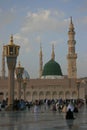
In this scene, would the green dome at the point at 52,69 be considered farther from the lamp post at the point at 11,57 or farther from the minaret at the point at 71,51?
the lamp post at the point at 11,57

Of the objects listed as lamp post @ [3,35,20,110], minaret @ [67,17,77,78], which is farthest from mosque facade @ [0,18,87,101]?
lamp post @ [3,35,20,110]

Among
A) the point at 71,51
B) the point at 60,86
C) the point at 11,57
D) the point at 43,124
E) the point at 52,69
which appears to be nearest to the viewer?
the point at 43,124

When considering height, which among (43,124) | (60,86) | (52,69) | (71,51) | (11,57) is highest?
(71,51)

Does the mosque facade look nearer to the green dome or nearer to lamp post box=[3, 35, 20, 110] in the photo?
the green dome

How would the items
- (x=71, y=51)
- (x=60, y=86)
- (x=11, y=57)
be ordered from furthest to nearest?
(x=60, y=86) < (x=71, y=51) < (x=11, y=57)

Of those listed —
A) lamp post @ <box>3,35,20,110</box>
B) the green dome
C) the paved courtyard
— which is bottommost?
the paved courtyard

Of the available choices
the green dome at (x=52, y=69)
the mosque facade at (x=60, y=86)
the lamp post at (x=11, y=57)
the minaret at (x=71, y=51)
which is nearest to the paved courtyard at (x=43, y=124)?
the lamp post at (x=11, y=57)

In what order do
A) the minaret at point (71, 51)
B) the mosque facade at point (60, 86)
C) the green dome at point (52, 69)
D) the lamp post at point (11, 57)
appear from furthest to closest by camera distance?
the green dome at point (52, 69), the mosque facade at point (60, 86), the minaret at point (71, 51), the lamp post at point (11, 57)

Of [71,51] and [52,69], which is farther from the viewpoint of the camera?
[52,69]

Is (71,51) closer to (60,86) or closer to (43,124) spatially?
(60,86)

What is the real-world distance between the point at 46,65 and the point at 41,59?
179cm

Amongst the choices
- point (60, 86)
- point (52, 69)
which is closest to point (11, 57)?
point (60, 86)

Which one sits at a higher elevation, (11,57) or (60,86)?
(60,86)

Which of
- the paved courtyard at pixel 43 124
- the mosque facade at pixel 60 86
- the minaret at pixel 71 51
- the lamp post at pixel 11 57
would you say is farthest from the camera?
the mosque facade at pixel 60 86
